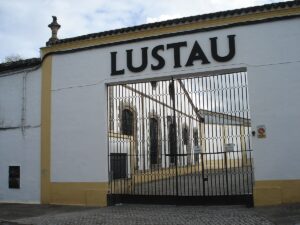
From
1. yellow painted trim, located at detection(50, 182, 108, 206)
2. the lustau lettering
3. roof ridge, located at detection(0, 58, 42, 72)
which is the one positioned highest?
roof ridge, located at detection(0, 58, 42, 72)

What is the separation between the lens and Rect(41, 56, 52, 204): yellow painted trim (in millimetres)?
12477

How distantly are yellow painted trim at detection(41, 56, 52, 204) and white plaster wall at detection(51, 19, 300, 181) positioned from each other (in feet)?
0.63

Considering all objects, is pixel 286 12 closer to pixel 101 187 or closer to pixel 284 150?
pixel 284 150

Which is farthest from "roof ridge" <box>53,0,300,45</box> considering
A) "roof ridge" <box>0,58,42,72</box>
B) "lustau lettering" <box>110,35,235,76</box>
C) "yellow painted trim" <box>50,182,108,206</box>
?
"yellow painted trim" <box>50,182,108,206</box>

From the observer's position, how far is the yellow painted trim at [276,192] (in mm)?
9953

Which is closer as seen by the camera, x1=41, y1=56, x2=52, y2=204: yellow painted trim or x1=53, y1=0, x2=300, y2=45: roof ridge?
x1=53, y1=0, x2=300, y2=45: roof ridge

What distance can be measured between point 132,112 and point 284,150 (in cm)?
627

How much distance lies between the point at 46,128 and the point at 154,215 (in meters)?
5.05

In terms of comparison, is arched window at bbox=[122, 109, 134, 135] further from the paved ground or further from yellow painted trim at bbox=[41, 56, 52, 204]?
the paved ground

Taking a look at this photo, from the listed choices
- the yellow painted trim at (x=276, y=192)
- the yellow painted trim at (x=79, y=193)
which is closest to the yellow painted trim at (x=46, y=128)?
the yellow painted trim at (x=79, y=193)

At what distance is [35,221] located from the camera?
31.0 ft

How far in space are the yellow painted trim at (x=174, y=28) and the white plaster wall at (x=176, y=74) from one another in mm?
226

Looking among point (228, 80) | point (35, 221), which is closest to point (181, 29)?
point (228, 80)

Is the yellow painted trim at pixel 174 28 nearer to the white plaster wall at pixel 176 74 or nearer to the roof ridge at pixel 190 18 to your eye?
the roof ridge at pixel 190 18
